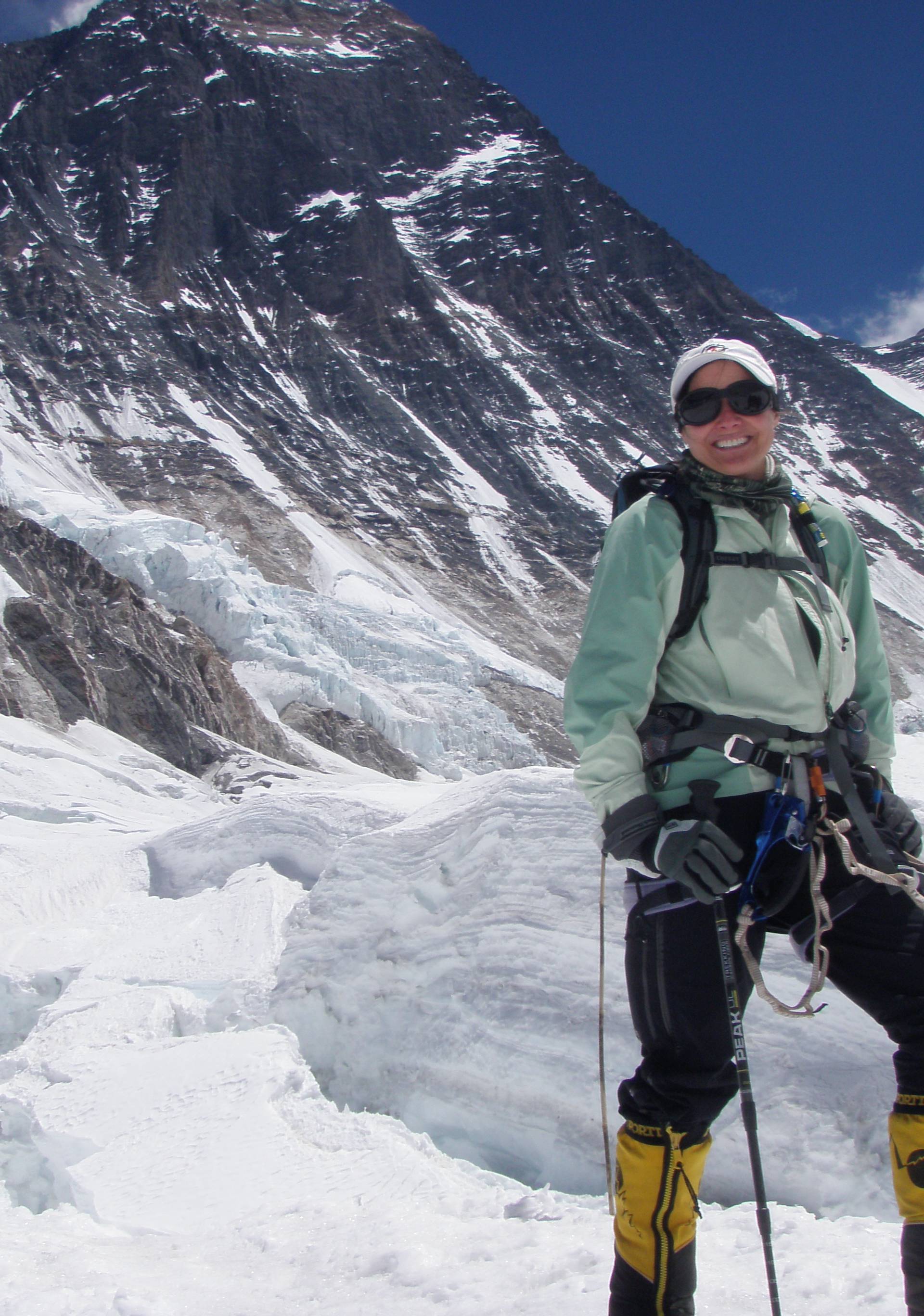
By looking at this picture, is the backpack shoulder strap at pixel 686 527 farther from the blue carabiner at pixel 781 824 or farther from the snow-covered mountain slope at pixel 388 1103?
the snow-covered mountain slope at pixel 388 1103

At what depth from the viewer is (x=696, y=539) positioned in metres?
2.30

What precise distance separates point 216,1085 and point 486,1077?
123cm

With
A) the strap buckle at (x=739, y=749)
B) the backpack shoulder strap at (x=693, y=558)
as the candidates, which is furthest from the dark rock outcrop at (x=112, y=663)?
the strap buckle at (x=739, y=749)

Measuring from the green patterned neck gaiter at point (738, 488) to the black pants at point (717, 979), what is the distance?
0.74 m

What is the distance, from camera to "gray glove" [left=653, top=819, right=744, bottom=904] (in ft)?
6.63

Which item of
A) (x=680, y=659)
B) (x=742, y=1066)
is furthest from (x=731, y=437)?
(x=742, y=1066)

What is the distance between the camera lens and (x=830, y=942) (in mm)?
2262

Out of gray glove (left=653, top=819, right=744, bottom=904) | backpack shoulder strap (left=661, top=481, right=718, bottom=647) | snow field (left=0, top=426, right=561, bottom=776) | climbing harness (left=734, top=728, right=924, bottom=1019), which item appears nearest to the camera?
gray glove (left=653, top=819, right=744, bottom=904)

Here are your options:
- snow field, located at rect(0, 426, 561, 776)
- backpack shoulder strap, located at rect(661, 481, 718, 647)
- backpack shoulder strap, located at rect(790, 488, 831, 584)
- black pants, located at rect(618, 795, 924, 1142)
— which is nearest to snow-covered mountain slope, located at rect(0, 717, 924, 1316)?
black pants, located at rect(618, 795, 924, 1142)

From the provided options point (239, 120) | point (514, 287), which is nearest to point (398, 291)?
point (514, 287)

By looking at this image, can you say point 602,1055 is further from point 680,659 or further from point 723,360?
point 723,360

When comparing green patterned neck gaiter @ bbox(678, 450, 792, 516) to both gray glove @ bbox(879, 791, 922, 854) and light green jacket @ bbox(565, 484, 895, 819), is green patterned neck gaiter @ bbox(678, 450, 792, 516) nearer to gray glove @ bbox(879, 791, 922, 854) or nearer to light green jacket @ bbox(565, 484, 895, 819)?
light green jacket @ bbox(565, 484, 895, 819)

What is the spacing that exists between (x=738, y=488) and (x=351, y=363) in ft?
350

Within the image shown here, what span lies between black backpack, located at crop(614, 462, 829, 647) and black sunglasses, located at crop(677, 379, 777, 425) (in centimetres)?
15
